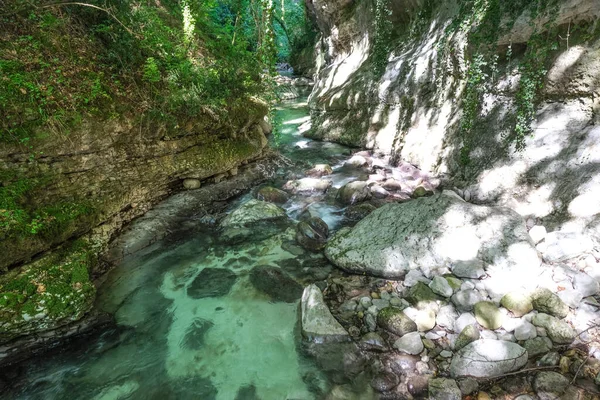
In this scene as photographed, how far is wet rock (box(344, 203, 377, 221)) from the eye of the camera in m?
6.18

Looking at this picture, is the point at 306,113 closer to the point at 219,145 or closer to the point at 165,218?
the point at 219,145

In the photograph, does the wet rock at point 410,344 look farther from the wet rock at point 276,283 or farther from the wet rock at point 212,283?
the wet rock at point 212,283

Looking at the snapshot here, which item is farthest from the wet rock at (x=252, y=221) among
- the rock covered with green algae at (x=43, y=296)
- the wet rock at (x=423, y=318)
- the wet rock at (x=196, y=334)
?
the wet rock at (x=423, y=318)

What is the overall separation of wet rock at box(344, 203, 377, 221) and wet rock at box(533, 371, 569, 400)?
12.4 ft

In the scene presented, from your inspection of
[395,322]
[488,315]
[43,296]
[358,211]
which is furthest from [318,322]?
[43,296]

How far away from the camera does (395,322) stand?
349 cm

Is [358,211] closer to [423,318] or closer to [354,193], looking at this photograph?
[354,193]

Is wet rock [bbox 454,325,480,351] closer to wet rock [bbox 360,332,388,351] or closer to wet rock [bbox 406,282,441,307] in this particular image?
wet rock [bbox 406,282,441,307]

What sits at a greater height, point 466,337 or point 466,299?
point 466,299

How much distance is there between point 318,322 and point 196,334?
1.60 meters

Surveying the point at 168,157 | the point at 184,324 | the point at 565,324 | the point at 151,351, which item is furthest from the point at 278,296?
the point at 168,157

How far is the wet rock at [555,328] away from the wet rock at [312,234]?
3033 millimetres

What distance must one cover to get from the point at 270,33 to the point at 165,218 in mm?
4261

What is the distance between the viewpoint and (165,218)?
585cm
